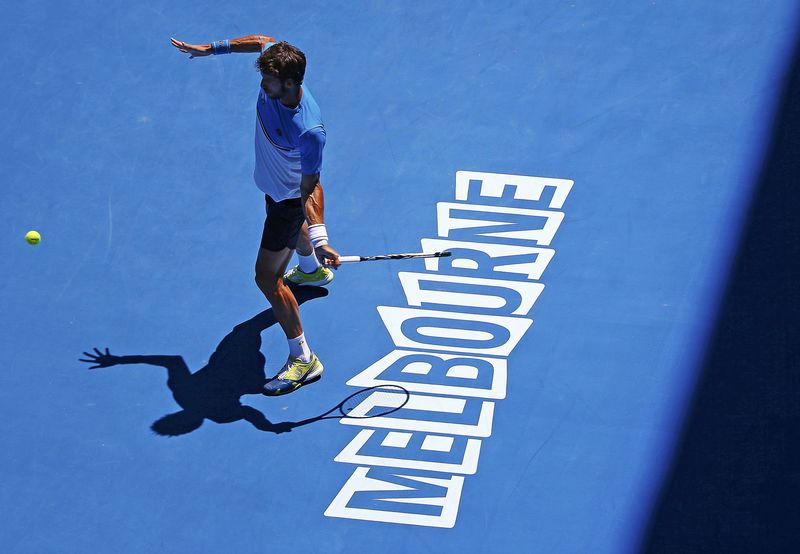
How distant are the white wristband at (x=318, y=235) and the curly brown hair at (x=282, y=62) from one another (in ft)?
3.77

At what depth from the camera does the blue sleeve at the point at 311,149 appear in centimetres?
946

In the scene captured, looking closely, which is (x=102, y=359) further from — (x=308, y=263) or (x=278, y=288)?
(x=308, y=263)

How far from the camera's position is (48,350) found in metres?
10.5

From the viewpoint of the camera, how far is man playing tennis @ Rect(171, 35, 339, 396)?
367 inches

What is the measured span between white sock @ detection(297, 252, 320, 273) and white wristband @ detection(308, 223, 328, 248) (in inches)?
62.8

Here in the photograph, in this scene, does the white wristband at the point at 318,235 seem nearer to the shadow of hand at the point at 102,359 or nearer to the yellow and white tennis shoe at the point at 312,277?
the yellow and white tennis shoe at the point at 312,277

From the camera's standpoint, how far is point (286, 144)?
31.8 feet

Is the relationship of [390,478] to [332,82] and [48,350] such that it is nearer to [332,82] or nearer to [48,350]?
[48,350]

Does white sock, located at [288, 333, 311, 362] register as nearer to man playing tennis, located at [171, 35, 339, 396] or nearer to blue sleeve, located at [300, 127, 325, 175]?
man playing tennis, located at [171, 35, 339, 396]

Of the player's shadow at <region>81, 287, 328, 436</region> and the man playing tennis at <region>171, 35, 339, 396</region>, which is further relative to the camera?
the player's shadow at <region>81, 287, 328, 436</region>

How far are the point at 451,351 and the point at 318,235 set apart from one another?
1821 mm

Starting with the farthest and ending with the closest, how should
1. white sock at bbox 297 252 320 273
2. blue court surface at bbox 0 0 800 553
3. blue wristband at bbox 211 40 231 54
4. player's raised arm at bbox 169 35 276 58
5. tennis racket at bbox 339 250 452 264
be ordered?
white sock at bbox 297 252 320 273 → blue wristband at bbox 211 40 231 54 → player's raised arm at bbox 169 35 276 58 → tennis racket at bbox 339 250 452 264 → blue court surface at bbox 0 0 800 553

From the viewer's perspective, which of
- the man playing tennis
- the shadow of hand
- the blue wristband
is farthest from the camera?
the blue wristband

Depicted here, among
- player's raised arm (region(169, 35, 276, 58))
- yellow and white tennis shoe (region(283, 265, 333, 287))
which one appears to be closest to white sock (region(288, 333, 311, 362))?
yellow and white tennis shoe (region(283, 265, 333, 287))
